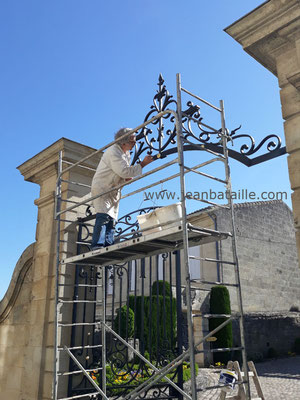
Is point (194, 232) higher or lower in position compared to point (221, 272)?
lower

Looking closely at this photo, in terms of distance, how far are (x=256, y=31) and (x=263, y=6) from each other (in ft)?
0.76

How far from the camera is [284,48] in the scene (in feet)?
12.8

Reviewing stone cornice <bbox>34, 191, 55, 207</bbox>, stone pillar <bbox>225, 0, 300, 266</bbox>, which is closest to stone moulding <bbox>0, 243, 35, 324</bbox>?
stone cornice <bbox>34, 191, 55, 207</bbox>

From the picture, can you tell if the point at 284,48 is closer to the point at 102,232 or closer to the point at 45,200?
the point at 102,232

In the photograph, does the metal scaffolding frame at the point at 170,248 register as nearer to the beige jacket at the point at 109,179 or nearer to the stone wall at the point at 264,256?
the beige jacket at the point at 109,179

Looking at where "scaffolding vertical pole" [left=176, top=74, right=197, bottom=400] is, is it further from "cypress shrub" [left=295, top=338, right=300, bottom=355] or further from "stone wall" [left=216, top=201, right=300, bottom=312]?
"cypress shrub" [left=295, top=338, right=300, bottom=355]

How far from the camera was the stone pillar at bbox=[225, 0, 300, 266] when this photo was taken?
11.8 feet

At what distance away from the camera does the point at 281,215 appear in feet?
70.7

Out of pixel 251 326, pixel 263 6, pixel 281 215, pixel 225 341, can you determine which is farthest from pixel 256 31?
pixel 281 215

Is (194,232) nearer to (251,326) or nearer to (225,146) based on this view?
(225,146)

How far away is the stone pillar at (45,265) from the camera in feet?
17.0

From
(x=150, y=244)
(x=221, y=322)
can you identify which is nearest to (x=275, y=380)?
(x=221, y=322)

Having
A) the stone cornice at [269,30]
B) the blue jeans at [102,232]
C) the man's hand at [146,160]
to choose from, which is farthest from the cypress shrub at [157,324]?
the stone cornice at [269,30]

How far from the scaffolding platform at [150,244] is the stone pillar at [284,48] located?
90cm
